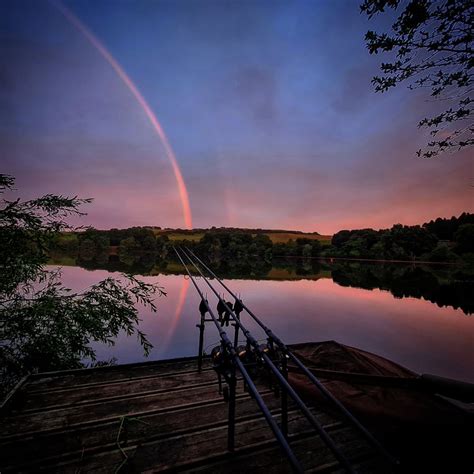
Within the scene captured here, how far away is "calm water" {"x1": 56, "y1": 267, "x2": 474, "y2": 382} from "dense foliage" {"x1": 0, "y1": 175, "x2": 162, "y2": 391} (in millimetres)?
4480

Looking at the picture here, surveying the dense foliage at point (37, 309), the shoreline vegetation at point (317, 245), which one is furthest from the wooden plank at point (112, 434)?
the shoreline vegetation at point (317, 245)

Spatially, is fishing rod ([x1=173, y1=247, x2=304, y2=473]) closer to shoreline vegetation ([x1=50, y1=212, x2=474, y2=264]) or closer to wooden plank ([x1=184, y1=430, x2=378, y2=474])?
wooden plank ([x1=184, y1=430, x2=378, y2=474])

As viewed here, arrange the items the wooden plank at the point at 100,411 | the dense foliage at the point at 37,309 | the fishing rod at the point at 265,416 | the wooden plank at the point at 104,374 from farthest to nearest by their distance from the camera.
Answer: the dense foliage at the point at 37,309 < the wooden plank at the point at 104,374 < the wooden plank at the point at 100,411 < the fishing rod at the point at 265,416

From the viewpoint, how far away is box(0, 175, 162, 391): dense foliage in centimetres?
785

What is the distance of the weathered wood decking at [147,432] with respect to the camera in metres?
3.48

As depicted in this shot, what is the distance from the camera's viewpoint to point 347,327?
22812mm

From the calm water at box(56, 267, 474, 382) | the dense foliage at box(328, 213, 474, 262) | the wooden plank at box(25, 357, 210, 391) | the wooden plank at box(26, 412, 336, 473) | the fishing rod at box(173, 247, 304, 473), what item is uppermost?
the dense foliage at box(328, 213, 474, 262)

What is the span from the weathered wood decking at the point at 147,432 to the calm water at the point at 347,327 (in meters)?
8.17

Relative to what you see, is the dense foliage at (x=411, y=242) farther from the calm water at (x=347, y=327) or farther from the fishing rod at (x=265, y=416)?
the fishing rod at (x=265, y=416)

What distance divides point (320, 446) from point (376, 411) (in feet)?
3.48

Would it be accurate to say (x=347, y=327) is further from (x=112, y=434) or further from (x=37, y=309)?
(x=112, y=434)

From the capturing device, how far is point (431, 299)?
117 ft

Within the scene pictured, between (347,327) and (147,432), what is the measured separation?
21888 mm

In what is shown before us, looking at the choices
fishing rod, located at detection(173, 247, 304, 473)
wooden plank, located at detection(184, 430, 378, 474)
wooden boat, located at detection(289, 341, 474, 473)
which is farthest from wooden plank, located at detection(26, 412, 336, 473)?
wooden boat, located at detection(289, 341, 474, 473)
